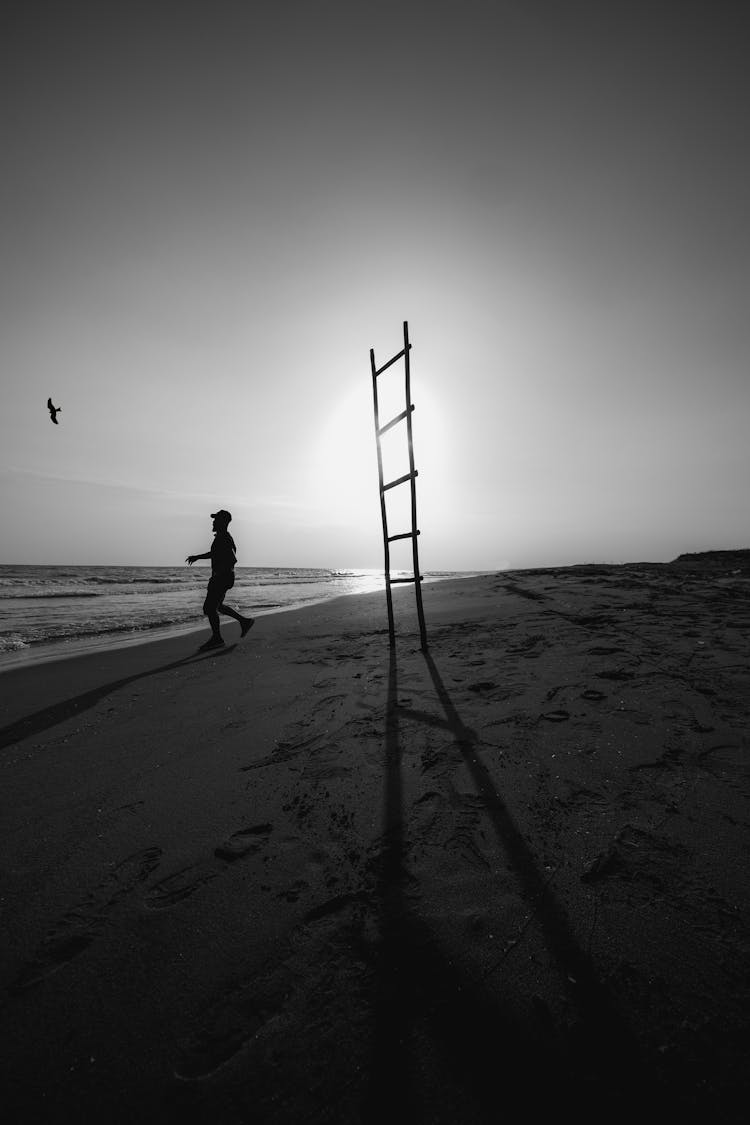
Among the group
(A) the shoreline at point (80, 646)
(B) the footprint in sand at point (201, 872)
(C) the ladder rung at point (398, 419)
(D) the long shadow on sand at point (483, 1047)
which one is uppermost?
(C) the ladder rung at point (398, 419)

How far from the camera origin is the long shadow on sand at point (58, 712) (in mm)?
3957

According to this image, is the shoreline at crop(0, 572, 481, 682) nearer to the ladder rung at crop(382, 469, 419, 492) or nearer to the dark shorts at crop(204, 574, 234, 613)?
the dark shorts at crop(204, 574, 234, 613)

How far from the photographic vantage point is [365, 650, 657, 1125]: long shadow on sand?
1.16 meters

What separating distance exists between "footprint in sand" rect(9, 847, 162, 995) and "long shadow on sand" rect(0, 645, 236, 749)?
241 cm

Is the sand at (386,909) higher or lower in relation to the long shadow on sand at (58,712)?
lower

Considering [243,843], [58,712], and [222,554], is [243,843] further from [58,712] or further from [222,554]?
[222,554]

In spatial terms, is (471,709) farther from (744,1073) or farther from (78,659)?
(78,659)

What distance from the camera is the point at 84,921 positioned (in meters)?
1.88

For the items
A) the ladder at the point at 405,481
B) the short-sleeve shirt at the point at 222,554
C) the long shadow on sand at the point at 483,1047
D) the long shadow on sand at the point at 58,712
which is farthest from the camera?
the short-sleeve shirt at the point at 222,554

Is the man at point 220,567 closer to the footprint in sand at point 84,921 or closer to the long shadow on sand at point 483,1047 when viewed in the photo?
the footprint in sand at point 84,921

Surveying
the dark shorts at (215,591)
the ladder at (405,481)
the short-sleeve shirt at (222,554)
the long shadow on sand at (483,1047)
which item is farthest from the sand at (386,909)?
the short-sleeve shirt at (222,554)

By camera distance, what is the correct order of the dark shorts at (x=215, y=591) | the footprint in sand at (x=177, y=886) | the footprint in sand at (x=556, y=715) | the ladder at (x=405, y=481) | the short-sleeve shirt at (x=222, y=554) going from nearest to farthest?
the footprint in sand at (x=177, y=886)
the footprint in sand at (x=556, y=715)
the ladder at (x=405, y=481)
the dark shorts at (x=215, y=591)
the short-sleeve shirt at (x=222, y=554)

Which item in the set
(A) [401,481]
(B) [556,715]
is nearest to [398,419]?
(A) [401,481]

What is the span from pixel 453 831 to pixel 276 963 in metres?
1.02
